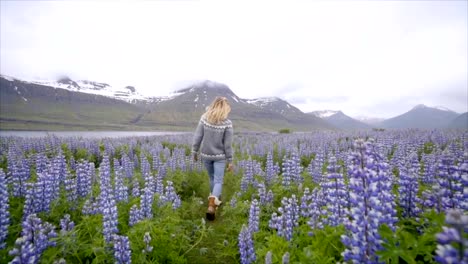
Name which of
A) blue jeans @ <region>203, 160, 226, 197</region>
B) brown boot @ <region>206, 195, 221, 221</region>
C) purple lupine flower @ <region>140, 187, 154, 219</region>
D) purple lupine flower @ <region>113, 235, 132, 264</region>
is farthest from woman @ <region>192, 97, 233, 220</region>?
purple lupine flower @ <region>113, 235, 132, 264</region>

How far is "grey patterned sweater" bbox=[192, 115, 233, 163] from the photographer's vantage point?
300 inches

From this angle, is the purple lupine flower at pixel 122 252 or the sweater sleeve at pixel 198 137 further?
the sweater sleeve at pixel 198 137

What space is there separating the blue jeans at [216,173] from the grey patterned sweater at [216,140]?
20cm

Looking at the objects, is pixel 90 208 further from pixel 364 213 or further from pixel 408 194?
pixel 408 194

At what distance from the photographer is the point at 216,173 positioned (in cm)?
779

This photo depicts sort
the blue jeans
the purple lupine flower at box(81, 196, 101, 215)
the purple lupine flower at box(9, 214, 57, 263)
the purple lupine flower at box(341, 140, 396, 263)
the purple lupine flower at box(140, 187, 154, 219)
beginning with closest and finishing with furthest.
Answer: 1. the purple lupine flower at box(341, 140, 396, 263)
2. the purple lupine flower at box(9, 214, 57, 263)
3. the purple lupine flower at box(81, 196, 101, 215)
4. the purple lupine flower at box(140, 187, 154, 219)
5. the blue jeans

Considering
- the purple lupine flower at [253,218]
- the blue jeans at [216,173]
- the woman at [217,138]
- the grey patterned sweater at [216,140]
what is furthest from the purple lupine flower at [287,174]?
the purple lupine flower at [253,218]

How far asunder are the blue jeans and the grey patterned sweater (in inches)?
8.1

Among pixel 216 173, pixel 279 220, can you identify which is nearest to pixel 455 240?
pixel 279 220

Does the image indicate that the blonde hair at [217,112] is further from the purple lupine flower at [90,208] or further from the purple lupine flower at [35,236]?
the purple lupine flower at [35,236]

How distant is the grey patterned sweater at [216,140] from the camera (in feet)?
25.0

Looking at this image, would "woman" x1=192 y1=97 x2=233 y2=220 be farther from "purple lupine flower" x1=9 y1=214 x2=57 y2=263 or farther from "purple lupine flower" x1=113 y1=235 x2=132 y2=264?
"purple lupine flower" x1=9 y1=214 x2=57 y2=263

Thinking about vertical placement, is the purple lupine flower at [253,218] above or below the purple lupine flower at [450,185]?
below

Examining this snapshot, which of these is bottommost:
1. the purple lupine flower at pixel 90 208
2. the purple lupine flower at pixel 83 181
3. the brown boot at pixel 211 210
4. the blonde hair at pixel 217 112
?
the brown boot at pixel 211 210
